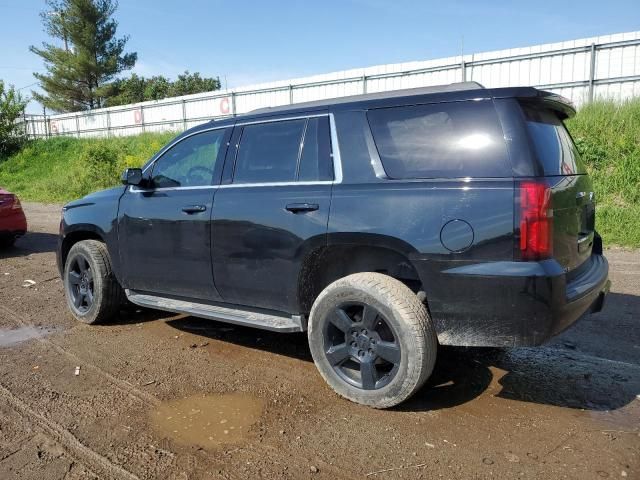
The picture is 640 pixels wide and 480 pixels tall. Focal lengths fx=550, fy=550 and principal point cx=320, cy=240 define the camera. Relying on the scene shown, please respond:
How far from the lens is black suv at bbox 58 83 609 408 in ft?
9.84

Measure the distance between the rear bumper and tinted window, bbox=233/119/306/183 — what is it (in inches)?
54.9

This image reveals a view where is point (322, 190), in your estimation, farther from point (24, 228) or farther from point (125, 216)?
point (24, 228)

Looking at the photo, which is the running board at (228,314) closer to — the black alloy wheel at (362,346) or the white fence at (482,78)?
the black alloy wheel at (362,346)

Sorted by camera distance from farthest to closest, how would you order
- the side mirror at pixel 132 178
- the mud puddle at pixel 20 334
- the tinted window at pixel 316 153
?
the mud puddle at pixel 20 334, the side mirror at pixel 132 178, the tinted window at pixel 316 153

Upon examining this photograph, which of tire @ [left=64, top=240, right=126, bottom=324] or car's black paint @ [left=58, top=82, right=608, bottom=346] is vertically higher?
car's black paint @ [left=58, top=82, right=608, bottom=346]

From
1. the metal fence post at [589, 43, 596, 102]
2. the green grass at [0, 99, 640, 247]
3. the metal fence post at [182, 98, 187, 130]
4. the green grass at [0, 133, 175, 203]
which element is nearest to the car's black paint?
the green grass at [0, 99, 640, 247]

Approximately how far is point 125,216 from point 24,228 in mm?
5440

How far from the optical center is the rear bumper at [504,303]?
2930 mm

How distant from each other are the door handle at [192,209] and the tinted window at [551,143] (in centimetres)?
238

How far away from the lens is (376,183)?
3.39 meters

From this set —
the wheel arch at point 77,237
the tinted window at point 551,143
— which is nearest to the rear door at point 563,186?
the tinted window at point 551,143

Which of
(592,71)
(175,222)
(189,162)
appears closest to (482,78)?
(592,71)

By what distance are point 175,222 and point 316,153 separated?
1363 millimetres

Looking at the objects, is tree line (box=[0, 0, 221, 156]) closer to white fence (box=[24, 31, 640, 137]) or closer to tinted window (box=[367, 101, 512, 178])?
white fence (box=[24, 31, 640, 137])
